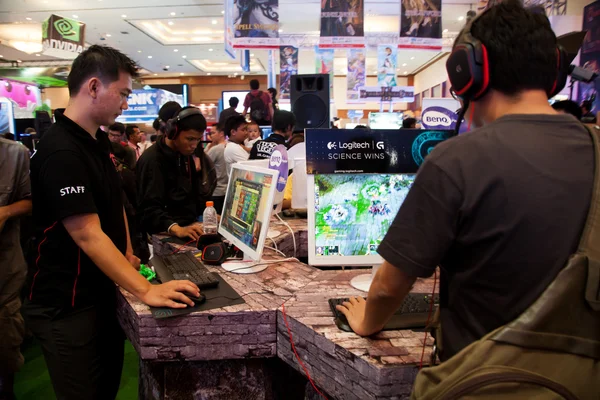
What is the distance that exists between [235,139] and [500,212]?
4380 millimetres

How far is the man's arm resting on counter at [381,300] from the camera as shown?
85cm

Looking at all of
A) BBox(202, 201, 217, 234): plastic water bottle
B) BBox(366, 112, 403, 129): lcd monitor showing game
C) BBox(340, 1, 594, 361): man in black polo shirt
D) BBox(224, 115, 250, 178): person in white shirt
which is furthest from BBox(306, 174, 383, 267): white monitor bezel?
BBox(366, 112, 403, 129): lcd monitor showing game

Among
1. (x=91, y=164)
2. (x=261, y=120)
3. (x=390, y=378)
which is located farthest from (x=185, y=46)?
(x=390, y=378)

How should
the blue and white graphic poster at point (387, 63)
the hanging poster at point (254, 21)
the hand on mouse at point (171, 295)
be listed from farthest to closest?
the blue and white graphic poster at point (387, 63)
the hanging poster at point (254, 21)
the hand on mouse at point (171, 295)

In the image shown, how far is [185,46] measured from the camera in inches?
473

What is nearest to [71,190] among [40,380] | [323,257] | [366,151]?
[323,257]

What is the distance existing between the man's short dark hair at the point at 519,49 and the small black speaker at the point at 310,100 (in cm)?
252

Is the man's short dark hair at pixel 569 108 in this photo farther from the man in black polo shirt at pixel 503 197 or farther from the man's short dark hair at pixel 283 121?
the man in black polo shirt at pixel 503 197

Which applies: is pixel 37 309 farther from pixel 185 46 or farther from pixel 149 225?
pixel 185 46

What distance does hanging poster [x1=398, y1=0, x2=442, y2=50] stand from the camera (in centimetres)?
579

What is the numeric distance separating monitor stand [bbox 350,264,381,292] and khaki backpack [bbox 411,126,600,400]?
0.84 m

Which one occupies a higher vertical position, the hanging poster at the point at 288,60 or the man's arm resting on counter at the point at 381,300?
the hanging poster at the point at 288,60

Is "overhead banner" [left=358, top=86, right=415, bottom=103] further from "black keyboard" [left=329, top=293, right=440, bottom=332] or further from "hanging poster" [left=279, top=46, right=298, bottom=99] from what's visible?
"black keyboard" [left=329, top=293, right=440, bottom=332]

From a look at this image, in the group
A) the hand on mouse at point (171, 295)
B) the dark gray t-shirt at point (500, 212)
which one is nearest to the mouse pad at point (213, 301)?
the hand on mouse at point (171, 295)
